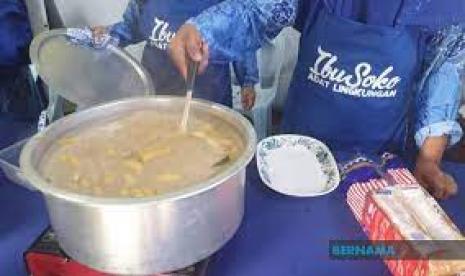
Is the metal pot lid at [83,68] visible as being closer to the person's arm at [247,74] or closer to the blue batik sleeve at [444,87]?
the person's arm at [247,74]

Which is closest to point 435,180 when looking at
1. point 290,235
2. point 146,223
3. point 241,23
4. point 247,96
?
point 290,235

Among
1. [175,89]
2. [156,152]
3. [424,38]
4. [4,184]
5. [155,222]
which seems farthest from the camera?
[175,89]

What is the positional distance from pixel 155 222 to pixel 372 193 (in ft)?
1.09

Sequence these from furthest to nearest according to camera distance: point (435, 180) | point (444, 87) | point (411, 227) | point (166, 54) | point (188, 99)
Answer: point (166, 54)
point (444, 87)
point (435, 180)
point (188, 99)
point (411, 227)

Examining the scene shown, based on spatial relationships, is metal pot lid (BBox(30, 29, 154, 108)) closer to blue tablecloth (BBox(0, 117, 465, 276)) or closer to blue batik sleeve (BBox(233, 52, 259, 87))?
blue tablecloth (BBox(0, 117, 465, 276))

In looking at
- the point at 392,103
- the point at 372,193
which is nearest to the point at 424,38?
the point at 392,103

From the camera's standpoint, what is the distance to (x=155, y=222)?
565mm

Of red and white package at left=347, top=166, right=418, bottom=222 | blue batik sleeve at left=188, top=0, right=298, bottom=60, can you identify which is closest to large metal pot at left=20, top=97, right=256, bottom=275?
red and white package at left=347, top=166, right=418, bottom=222

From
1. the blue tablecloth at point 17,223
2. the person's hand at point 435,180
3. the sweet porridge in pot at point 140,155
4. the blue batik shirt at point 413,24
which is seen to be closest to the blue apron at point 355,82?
the blue batik shirt at point 413,24

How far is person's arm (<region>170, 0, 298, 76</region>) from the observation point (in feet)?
2.84

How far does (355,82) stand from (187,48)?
361mm

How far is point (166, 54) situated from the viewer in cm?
127

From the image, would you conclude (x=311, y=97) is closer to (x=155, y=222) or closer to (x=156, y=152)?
(x=156, y=152)

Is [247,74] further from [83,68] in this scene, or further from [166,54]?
[83,68]
